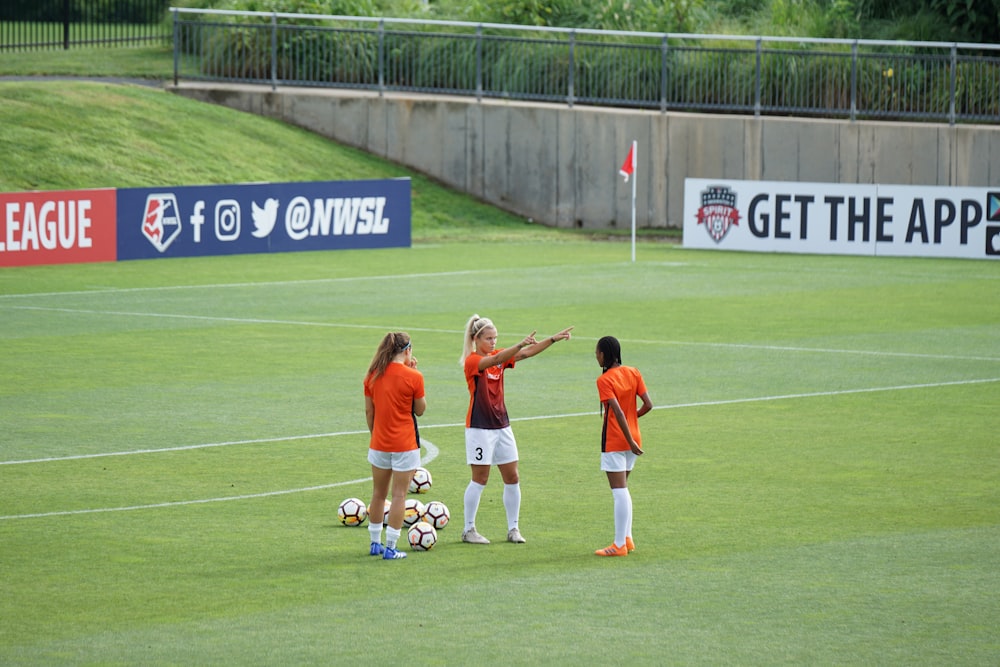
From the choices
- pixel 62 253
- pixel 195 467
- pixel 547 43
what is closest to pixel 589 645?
pixel 195 467

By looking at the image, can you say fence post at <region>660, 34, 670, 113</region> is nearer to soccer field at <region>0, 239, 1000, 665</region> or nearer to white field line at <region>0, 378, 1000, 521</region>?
soccer field at <region>0, 239, 1000, 665</region>

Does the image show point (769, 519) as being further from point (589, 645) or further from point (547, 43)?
point (547, 43)

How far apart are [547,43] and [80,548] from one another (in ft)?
117

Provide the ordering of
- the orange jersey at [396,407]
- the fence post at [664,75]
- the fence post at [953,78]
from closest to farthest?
the orange jersey at [396,407] → the fence post at [953,78] → the fence post at [664,75]

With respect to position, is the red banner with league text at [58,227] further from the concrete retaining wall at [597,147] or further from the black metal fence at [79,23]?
the black metal fence at [79,23]

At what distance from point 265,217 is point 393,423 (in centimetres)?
2481

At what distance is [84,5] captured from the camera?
5628 centimetres

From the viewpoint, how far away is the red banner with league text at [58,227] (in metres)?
31.1

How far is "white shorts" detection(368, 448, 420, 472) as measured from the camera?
1097 cm

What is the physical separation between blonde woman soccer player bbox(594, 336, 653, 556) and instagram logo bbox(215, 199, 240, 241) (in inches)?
951

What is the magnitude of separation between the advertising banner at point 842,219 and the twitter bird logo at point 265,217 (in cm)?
960

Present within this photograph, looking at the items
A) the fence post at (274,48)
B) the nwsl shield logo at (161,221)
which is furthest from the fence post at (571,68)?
the nwsl shield logo at (161,221)

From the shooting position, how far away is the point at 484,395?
1137cm

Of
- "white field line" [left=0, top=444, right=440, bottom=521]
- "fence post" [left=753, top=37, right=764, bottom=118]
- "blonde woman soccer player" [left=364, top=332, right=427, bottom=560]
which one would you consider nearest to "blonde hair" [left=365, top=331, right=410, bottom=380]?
"blonde woman soccer player" [left=364, top=332, right=427, bottom=560]
